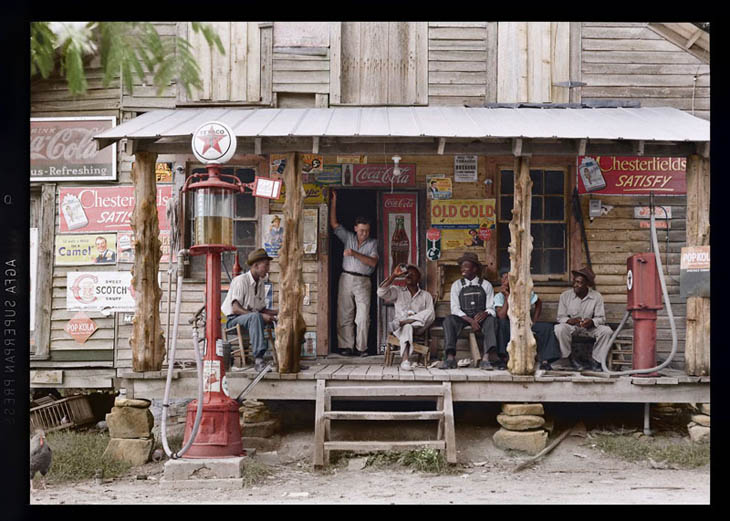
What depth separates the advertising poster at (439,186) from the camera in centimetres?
1094

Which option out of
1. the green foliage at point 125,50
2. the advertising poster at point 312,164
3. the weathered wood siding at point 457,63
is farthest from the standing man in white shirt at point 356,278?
the green foliage at point 125,50

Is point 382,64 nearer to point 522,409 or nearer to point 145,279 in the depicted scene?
point 145,279

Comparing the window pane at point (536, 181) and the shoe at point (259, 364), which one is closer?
the shoe at point (259, 364)

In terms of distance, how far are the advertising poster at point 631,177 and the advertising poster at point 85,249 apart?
5951 millimetres

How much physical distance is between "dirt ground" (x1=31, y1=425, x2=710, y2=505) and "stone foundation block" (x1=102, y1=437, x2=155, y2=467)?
0.14 metres

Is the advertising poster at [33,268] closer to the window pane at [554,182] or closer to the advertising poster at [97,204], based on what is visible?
the advertising poster at [97,204]

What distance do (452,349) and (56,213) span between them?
5.30 metres

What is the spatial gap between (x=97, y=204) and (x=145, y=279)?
221cm

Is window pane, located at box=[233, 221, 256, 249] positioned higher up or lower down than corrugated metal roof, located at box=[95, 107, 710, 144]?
lower down

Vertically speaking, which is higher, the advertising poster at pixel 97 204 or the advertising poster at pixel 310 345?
the advertising poster at pixel 97 204

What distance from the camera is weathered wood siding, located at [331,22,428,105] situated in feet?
36.0

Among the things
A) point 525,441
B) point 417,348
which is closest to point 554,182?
point 417,348

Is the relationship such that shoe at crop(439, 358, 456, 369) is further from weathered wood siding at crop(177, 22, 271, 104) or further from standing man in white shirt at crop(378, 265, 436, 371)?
weathered wood siding at crop(177, 22, 271, 104)

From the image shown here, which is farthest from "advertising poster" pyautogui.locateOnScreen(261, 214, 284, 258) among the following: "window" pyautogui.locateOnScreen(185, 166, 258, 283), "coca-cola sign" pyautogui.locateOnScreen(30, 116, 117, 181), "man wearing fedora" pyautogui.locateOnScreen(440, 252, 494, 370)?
"man wearing fedora" pyautogui.locateOnScreen(440, 252, 494, 370)
